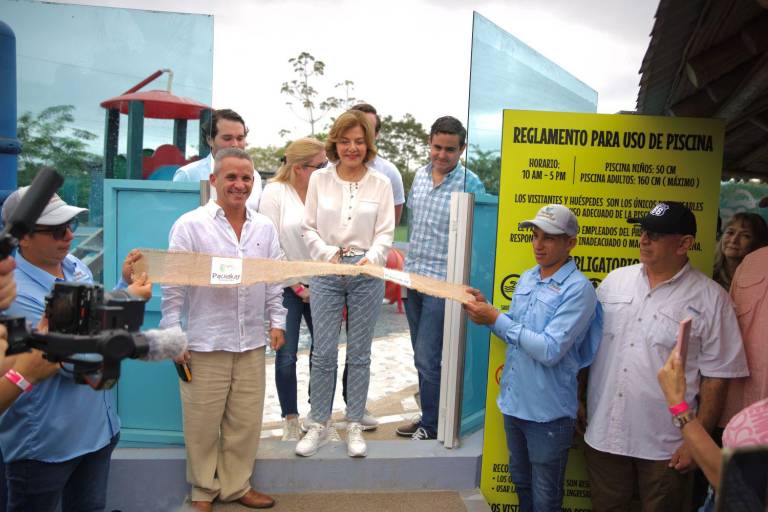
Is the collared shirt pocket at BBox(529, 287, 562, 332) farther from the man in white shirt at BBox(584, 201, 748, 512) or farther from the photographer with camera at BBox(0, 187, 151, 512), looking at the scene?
the photographer with camera at BBox(0, 187, 151, 512)

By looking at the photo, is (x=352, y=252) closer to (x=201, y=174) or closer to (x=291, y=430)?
(x=201, y=174)

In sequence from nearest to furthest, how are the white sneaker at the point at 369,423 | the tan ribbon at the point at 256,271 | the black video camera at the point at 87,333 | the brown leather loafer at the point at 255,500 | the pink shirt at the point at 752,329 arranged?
1. the black video camera at the point at 87,333
2. the pink shirt at the point at 752,329
3. the tan ribbon at the point at 256,271
4. the brown leather loafer at the point at 255,500
5. the white sneaker at the point at 369,423

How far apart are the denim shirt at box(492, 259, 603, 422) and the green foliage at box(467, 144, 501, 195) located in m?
0.84

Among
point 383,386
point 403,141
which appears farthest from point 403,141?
point 383,386

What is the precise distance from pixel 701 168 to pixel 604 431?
68.4 inches

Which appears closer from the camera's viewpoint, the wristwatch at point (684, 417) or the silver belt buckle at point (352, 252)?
the wristwatch at point (684, 417)

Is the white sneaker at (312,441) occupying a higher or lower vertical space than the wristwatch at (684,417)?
lower

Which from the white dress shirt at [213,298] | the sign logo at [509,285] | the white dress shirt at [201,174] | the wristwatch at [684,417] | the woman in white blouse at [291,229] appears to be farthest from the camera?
the woman in white blouse at [291,229]

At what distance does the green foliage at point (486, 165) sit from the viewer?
13.3ft

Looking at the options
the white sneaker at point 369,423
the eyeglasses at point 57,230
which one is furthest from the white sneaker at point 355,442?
the eyeglasses at point 57,230

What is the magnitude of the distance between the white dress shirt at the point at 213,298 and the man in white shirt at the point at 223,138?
68cm

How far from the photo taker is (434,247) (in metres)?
4.46

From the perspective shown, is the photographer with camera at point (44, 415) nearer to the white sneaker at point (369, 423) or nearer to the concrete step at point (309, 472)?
the concrete step at point (309, 472)

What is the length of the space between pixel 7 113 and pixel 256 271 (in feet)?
5.02
